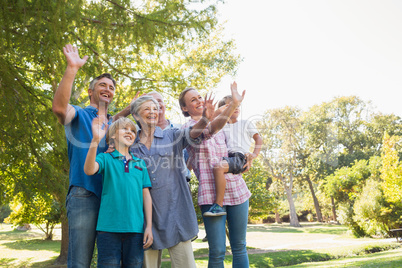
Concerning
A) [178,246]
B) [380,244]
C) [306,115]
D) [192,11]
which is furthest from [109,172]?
[306,115]

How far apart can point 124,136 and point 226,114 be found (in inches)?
31.1

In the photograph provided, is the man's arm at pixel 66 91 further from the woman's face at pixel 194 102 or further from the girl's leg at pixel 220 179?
the girl's leg at pixel 220 179

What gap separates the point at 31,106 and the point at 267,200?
46.1 ft

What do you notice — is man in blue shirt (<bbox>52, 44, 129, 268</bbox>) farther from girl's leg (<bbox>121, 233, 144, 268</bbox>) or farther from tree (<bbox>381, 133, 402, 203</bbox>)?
tree (<bbox>381, 133, 402, 203</bbox>)

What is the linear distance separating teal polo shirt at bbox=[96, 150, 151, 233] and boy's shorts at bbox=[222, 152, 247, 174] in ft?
2.84

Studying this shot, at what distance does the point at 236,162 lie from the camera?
118 inches

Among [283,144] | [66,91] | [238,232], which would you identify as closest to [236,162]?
[238,232]

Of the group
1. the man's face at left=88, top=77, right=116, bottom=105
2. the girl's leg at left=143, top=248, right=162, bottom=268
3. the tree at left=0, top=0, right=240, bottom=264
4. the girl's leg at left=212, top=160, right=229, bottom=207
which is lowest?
the girl's leg at left=143, top=248, right=162, bottom=268

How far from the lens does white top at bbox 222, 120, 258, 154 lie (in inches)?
127

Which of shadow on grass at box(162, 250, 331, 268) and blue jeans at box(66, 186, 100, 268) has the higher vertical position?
blue jeans at box(66, 186, 100, 268)

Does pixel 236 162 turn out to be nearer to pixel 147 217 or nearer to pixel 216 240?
pixel 216 240

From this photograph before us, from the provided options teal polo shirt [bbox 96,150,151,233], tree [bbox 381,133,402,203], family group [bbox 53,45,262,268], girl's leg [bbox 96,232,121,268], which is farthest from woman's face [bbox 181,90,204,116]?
tree [bbox 381,133,402,203]

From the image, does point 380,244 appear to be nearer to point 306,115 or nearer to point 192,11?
point 192,11

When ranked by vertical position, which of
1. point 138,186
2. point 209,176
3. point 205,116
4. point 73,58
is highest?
point 73,58
